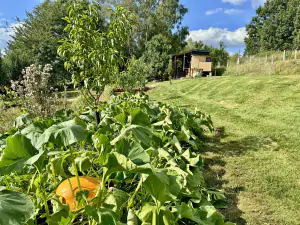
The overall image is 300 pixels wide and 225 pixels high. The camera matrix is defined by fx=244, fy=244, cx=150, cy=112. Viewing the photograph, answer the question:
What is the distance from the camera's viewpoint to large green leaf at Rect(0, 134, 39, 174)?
0.83m

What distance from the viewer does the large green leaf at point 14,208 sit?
0.61 m

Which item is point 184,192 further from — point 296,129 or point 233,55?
point 233,55

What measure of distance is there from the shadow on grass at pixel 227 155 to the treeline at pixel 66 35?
18.0 m

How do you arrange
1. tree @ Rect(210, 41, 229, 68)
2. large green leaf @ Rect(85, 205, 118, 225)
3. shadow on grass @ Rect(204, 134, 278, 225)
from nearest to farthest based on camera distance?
large green leaf @ Rect(85, 205, 118, 225), shadow on grass @ Rect(204, 134, 278, 225), tree @ Rect(210, 41, 229, 68)

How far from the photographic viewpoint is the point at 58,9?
26.8 m

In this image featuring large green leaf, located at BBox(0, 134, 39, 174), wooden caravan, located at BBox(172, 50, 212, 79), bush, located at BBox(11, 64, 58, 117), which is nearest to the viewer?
large green leaf, located at BBox(0, 134, 39, 174)

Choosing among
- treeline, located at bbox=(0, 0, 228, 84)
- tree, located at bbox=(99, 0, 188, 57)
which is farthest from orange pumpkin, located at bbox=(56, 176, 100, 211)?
tree, located at bbox=(99, 0, 188, 57)

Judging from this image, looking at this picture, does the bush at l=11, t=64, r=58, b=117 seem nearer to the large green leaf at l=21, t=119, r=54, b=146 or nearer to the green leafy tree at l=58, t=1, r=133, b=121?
the green leafy tree at l=58, t=1, r=133, b=121

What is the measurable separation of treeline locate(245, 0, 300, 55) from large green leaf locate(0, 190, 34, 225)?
40.8 m

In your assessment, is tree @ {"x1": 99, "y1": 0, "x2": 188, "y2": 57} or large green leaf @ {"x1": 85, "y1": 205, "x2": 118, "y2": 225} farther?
tree @ {"x1": 99, "y1": 0, "x2": 188, "y2": 57}

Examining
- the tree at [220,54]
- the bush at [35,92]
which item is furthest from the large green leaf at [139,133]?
the tree at [220,54]

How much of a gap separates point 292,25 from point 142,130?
49108 mm

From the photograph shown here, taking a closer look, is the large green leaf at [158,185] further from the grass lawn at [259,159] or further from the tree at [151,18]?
the tree at [151,18]

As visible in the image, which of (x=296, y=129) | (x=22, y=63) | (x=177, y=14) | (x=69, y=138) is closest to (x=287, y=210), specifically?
(x=69, y=138)
